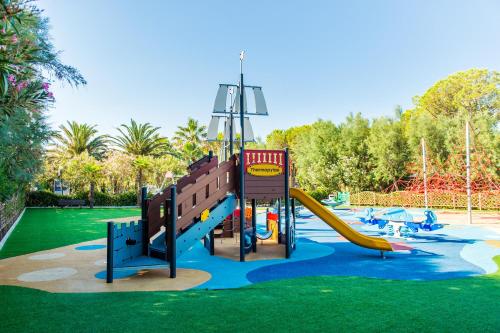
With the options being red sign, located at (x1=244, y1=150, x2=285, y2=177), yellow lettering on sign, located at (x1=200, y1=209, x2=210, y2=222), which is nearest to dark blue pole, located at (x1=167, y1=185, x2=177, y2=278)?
yellow lettering on sign, located at (x1=200, y1=209, x2=210, y2=222)

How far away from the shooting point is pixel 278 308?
559 cm

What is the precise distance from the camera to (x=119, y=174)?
43.2m

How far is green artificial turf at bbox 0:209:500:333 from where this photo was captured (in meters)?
4.81

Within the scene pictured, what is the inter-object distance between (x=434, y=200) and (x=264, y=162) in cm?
2743

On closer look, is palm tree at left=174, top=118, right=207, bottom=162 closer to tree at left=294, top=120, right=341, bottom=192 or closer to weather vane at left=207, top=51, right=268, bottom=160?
tree at left=294, top=120, right=341, bottom=192

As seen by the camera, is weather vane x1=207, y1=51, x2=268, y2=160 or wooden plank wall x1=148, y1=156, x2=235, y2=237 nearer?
wooden plank wall x1=148, y1=156, x2=235, y2=237

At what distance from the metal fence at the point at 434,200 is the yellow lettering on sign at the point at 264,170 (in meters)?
25.3

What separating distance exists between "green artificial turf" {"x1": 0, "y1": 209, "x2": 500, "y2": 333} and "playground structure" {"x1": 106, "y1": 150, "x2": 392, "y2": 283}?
5.30ft

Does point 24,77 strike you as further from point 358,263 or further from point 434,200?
point 434,200

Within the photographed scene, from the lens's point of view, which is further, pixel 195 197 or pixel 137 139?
pixel 137 139

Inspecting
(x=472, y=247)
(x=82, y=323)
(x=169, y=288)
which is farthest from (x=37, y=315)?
(x=472, y=247)

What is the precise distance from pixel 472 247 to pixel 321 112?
3965 centimetres

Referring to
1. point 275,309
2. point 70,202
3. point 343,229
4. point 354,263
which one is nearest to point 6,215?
point 343,229

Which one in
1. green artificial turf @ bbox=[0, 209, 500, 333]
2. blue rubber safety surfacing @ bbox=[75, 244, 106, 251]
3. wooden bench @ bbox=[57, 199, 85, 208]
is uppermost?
wooden bench @ bbox=[57, 199, 85, 208]
